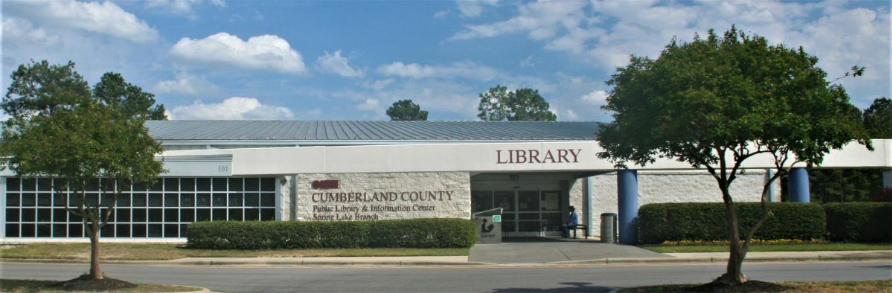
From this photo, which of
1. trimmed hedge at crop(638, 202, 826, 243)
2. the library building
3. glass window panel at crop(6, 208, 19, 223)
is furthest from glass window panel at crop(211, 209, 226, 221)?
trimmed hedge at crop(638, 202, 826, 243)

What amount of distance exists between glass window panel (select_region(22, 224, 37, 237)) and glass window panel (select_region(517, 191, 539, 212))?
17.9 metres

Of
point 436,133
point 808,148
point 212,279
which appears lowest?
point 212,279

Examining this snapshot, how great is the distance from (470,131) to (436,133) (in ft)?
6.34

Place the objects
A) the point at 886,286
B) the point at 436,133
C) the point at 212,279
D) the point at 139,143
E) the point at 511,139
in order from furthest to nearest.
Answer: the point at 436,133 < the point at 511,139 < the point at 212,279 < the point at 139,143 < the point at 886,286

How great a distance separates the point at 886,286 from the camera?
40.2 ft

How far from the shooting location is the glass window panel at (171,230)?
2711cm

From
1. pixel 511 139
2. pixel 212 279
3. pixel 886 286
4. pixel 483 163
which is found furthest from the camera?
pixel 511 139

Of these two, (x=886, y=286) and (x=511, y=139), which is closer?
(x=886, y=286)

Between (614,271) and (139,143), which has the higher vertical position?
(139,143)

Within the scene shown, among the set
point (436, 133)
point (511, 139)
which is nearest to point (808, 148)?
point (511, 139)

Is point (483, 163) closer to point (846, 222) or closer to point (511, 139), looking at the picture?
point (511, 139)

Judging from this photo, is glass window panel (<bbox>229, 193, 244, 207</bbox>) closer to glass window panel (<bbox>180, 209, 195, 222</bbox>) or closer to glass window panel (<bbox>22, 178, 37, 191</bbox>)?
glass window panel (<bbox>180, 209, 195, 222</bbox>)

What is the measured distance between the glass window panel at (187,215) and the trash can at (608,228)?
14.3 m

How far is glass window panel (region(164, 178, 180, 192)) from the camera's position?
27141 millimetres
